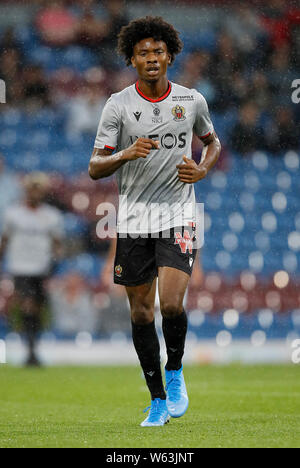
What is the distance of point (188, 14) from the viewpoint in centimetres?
1287

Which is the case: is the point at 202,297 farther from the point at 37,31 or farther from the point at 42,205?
the point at 37,31

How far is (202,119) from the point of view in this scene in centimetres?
496

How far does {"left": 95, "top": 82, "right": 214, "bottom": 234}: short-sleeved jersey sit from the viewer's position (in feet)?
15.6

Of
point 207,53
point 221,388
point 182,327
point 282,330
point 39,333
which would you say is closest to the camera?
point 182,327

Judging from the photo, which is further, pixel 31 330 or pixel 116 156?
pixel 31 330

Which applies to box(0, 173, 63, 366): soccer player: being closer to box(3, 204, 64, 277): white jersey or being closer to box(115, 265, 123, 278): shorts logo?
box(3, 204, 64, 277): white jersey

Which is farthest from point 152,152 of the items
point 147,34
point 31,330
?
point 31,330

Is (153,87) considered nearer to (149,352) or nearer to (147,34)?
(147,34)

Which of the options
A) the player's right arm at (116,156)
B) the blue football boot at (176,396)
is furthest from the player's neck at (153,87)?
the blue football boot at (176,396)

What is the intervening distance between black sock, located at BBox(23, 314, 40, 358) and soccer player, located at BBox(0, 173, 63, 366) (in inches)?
0.8

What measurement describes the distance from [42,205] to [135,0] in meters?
4.19

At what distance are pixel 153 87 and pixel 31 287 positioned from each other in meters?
5.38

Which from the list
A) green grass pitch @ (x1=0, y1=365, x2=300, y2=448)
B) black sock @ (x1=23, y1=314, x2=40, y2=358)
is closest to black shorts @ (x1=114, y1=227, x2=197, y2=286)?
green grass pitch @ (x1=0, y1=365, x2=300, y2=448)
